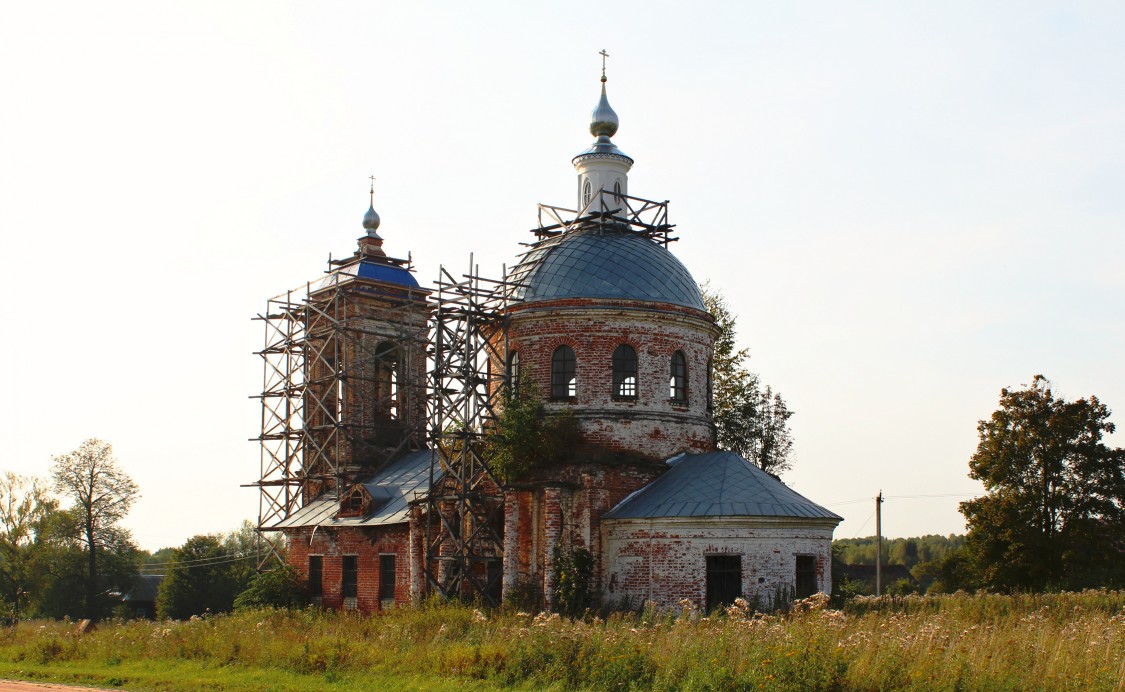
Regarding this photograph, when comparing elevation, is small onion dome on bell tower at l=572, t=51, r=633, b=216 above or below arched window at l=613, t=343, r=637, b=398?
above

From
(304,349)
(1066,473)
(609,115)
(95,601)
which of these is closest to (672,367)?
(609,115)

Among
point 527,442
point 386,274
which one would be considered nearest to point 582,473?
point 527,442

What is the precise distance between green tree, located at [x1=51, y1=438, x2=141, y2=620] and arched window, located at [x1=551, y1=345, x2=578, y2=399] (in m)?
28.1

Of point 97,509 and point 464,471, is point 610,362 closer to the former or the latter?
point 464,471

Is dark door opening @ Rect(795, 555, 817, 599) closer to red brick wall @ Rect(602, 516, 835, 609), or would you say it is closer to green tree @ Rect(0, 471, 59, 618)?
red brick wall @ Rect(602, 516, 835, 609)

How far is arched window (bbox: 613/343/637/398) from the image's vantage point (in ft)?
77.3

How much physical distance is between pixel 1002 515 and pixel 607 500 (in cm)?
1434

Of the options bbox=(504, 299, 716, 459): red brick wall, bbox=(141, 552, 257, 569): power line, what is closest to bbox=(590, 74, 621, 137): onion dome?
bbox=(504, 299, 716, 459): red brick wall

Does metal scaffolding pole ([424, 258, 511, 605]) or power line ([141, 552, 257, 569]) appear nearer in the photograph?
metal scaffolding pole ([424, 258, 511, 605])

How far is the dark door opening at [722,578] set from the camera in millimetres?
20219

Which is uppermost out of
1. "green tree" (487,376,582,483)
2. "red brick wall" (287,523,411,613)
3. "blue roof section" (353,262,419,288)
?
"blue roof section" (353,262,419,288)

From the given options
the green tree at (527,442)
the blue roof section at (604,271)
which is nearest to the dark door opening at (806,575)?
the green tree at (527,442)

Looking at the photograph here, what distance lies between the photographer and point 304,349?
103ft

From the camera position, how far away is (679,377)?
79.4 ft
